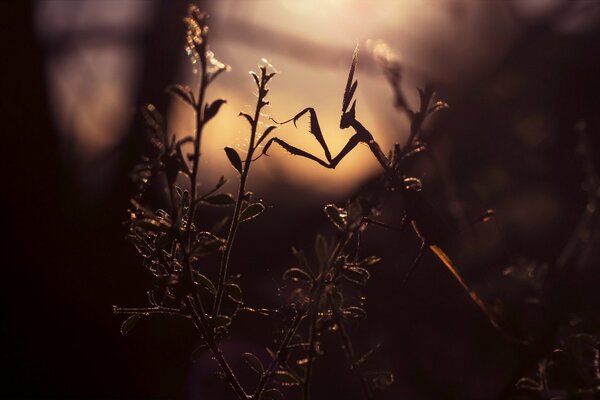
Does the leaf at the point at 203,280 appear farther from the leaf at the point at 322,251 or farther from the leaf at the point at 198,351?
the leaf at the point at 322,251

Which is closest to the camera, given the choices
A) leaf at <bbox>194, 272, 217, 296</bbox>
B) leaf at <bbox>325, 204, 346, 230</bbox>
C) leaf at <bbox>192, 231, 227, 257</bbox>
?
leaf at <bbox>192, 231, 227, 257</bbox>

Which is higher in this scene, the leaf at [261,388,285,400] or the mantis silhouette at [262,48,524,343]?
the mantis silhouette at [262,48,524,343]

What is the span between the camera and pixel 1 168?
469 centimetres

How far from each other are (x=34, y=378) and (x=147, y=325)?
0.93 meters

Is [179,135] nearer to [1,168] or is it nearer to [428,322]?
[428,322]

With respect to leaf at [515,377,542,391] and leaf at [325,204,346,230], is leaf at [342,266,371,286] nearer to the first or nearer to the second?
leaf at [325,204,346,230]

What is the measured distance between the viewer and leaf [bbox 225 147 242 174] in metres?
0.89

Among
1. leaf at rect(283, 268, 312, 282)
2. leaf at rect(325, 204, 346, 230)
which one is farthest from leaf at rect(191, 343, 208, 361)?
leaf at rect(325, 204, 346, 230)

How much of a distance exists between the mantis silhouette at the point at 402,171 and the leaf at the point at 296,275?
122mm

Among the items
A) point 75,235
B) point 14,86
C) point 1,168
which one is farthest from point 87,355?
point 14,86

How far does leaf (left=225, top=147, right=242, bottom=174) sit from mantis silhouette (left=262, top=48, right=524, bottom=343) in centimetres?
9

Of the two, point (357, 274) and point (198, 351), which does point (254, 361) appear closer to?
point (198, 351)

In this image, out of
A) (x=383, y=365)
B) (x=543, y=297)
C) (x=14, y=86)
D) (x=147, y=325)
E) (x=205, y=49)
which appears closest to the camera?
(x=205, y=49)

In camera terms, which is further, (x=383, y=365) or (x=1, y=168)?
(x=1, y=168)
